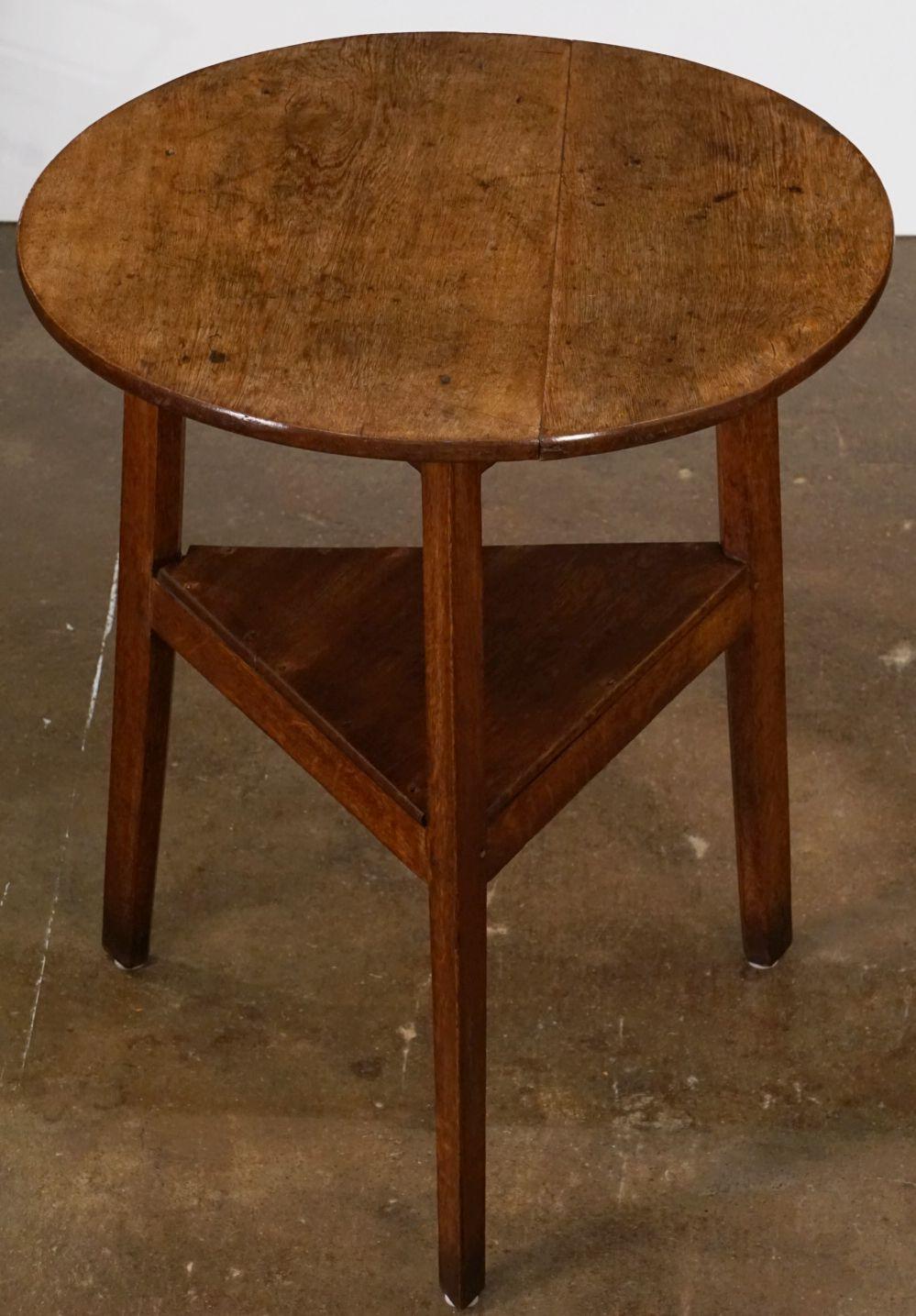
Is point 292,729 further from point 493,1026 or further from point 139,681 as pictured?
point 493,1026

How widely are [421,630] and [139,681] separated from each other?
0.29 meters

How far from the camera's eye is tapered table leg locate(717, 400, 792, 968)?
5.04 feet

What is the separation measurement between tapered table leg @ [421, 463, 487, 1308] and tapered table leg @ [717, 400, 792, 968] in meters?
0.34

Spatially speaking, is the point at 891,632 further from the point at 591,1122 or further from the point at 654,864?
the point at 591,1122

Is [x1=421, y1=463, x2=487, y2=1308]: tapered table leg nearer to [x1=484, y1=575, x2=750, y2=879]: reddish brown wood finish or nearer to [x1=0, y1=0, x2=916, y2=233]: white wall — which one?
[x1=484, y1=575, x2=750, y2=879]: reddish brown wood finish

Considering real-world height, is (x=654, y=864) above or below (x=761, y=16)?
below

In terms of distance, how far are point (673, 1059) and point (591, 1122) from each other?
0.40 feet

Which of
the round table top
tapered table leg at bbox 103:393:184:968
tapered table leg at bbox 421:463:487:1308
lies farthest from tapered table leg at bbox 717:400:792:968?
tapered table leg at bbox 103:393:184:968

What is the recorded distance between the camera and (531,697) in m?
1.50

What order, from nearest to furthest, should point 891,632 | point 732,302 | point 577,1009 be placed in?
1. point 732,302
2. point 577,1009
3. point 891,632

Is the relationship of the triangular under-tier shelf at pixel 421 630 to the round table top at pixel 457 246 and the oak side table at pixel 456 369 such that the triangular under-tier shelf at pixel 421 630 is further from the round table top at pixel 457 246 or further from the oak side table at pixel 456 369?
the round table top at pixel 457 246

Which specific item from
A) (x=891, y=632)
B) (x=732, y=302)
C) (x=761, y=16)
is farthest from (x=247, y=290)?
(x=761, y=16)

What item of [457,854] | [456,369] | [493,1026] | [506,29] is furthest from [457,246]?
[506,29]

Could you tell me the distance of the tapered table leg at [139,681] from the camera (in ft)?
4.95
